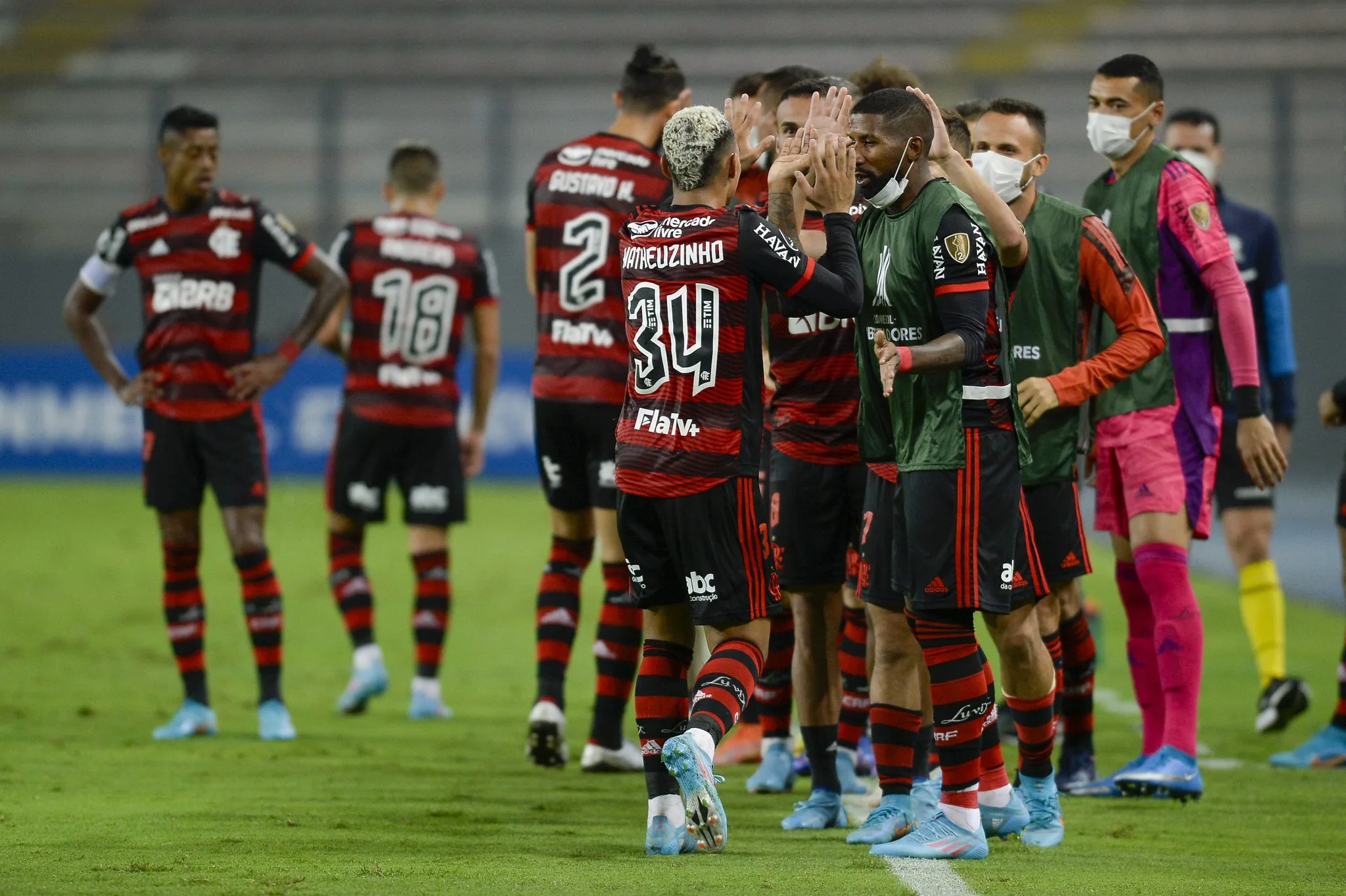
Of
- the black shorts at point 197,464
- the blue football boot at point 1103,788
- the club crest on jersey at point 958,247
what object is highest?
the club crest on jersey at point 958,247

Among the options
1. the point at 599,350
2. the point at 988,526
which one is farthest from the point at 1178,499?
the point at 599,350

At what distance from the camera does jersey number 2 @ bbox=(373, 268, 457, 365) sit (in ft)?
25.1

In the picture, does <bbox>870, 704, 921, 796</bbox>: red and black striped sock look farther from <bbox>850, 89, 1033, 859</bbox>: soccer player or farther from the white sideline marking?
the white sideline marking

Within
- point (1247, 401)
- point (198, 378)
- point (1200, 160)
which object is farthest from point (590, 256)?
point (1200, 160)

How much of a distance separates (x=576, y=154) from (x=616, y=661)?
1.89m

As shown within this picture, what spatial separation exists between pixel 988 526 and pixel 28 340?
19.5 metres

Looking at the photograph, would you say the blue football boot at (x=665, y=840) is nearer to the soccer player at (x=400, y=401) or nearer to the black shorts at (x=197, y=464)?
the black shorts at (x=197, y=464)

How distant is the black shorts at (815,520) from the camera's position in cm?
506

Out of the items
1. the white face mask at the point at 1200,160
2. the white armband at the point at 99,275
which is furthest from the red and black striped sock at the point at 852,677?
the white armband at the point at 99,275

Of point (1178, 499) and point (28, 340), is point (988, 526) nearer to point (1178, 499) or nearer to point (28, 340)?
point (1178, 499)

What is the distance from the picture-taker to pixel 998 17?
26.0 metres

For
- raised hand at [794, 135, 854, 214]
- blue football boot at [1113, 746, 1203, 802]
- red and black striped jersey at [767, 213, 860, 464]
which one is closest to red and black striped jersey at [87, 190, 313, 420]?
red and black striped jersey at [767, 213, 860, 464]

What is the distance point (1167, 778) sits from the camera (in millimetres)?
5285

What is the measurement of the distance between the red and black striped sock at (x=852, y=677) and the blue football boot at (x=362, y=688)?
261cm
